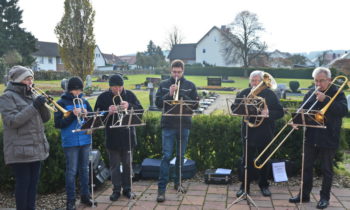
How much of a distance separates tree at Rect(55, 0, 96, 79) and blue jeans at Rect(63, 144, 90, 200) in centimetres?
2093

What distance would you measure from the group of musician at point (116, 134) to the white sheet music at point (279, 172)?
11.7 inches

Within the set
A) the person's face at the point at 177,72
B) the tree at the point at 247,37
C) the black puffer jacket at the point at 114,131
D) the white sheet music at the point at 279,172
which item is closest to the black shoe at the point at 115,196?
the black puffer jacket at the point at 114,131

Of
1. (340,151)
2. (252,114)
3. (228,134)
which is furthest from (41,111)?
(340,151)

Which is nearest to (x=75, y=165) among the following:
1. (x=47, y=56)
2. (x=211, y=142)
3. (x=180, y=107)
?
(x=180, y=107)

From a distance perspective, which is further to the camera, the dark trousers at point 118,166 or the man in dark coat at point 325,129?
the dark trousers at point 118,166

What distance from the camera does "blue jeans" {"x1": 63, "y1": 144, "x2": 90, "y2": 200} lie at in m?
4.82

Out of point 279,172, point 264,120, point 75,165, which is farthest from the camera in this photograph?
point 279,172

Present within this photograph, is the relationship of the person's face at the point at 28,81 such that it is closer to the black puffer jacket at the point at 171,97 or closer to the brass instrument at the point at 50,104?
the brass instrument at the point at 50,104

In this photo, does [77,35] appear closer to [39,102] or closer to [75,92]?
[75,92]

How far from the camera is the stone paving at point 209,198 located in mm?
5094

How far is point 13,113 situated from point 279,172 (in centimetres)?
447

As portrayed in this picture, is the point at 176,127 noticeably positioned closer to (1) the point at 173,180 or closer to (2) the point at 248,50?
(1) the point at 173,180

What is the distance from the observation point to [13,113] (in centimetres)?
393

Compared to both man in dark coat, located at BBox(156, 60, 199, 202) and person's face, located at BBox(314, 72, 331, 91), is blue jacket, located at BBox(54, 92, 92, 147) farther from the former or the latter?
person's face, located at BBox(314, 72, 331, 91)
